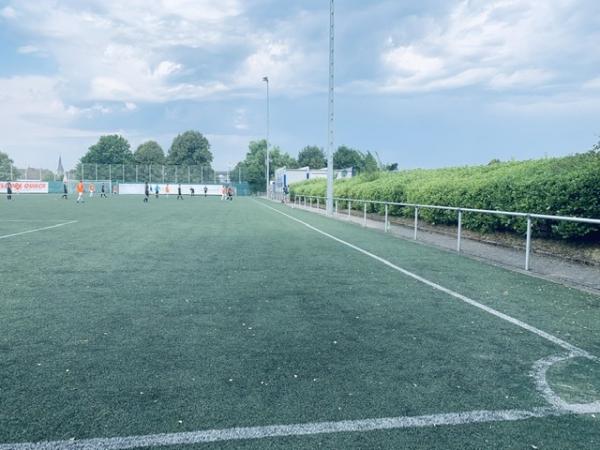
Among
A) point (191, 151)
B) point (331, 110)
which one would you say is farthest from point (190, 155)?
point (331, 110)

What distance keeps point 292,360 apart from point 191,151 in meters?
128

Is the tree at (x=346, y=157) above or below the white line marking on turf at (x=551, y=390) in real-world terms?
above

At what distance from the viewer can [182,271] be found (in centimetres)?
839

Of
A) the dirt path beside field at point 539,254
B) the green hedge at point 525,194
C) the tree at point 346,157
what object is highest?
the tree at point 346,157

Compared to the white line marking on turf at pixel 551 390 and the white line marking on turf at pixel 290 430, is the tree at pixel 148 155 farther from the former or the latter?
the white line marking on turf at pixel 290 430

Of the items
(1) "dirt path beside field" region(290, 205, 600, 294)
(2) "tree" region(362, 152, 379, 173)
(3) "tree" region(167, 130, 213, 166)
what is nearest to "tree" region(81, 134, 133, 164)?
(3) "tree" region(167, 130, 213, 166)

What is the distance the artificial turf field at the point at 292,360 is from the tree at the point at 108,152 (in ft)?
399

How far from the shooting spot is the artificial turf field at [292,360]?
293cm

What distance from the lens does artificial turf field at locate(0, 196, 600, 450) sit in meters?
2.93

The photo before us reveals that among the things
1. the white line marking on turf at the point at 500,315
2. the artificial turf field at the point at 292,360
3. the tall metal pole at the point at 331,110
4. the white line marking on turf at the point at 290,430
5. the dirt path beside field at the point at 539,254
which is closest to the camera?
the white line marking on turf at the point at 290,430

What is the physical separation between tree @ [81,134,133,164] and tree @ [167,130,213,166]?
489 inches

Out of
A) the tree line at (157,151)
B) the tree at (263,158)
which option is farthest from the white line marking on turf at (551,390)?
the tree line at (157,151)

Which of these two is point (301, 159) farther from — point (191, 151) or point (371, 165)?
point (371, 165)

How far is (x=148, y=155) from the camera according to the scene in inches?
5044
